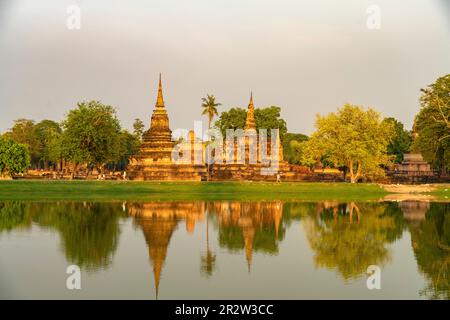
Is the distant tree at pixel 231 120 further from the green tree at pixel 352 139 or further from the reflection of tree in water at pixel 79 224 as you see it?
the reflection of tree in water at pixel 79 224

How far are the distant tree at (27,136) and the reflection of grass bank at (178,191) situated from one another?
166 feet

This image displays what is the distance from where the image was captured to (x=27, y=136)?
340 feet

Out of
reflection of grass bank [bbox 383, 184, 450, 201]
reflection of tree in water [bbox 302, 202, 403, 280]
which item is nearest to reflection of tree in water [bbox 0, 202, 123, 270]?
reflection of tree in water [bbox 302, 202, 403, 280]

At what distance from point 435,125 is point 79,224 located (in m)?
41.8

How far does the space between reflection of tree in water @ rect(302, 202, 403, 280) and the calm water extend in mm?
48

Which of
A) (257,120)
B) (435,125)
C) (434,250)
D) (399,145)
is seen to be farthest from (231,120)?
(434,250)

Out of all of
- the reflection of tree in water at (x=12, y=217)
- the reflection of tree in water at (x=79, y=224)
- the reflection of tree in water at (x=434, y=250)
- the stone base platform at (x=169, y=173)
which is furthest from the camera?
the stone base platform at (x=169, y=173)

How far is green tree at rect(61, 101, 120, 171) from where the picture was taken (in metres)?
67.2

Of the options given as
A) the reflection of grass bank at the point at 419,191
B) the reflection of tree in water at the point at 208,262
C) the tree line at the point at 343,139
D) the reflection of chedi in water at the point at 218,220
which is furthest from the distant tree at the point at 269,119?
the reflection of tree in water at the point at 208,262

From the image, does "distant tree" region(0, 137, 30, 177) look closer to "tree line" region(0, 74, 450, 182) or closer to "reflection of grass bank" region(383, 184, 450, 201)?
"tree line" region(0, 74, 450, 182)

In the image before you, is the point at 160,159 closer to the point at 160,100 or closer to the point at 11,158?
the point at 160,100

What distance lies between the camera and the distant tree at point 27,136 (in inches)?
4045

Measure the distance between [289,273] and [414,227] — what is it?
1329cm
